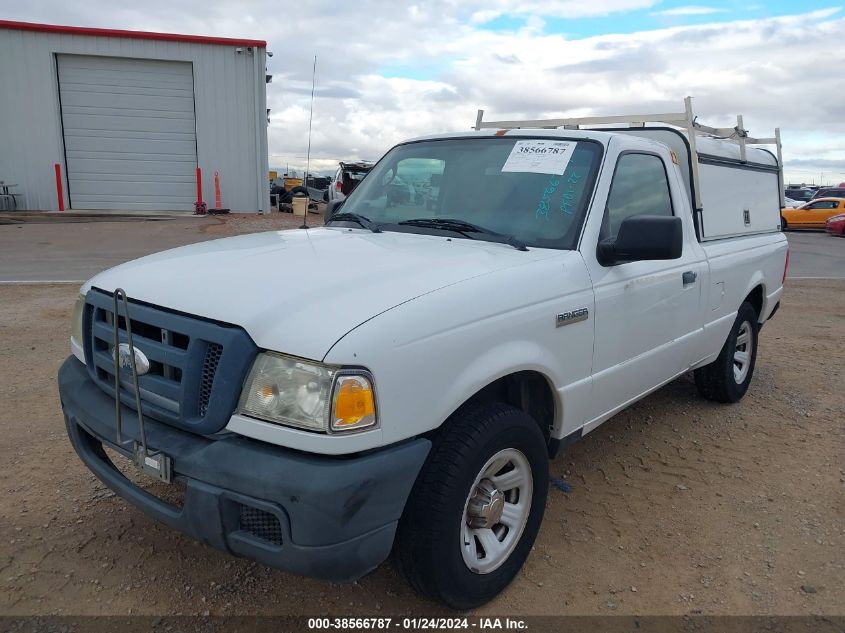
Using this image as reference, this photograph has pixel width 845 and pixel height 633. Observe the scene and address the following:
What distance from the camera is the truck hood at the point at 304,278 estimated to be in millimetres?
2139

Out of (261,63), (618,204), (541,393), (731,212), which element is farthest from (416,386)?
(261,63)

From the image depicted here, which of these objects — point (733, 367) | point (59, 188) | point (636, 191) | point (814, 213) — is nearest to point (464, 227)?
point (636, 191)

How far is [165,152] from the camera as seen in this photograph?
64.5 ft

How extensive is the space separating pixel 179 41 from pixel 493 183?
1831 centimetres

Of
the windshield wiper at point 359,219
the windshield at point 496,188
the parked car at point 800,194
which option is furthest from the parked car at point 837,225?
the windshield wiper at point 359,219

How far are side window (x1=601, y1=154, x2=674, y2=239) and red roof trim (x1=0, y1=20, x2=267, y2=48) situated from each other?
1771cm

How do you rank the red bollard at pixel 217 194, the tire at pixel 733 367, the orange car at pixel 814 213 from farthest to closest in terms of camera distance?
the orange car at pixel 814 213 → the red bollard at pixel 217 194 → the tire at pixel 733 367

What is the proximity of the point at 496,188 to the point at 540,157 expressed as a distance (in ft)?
0.92

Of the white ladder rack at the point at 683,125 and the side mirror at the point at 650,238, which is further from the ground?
the white ladder rack at the point at 683,125

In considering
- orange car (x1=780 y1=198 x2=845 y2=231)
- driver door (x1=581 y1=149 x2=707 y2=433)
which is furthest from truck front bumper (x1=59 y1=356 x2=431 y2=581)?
orange car (x1=780 y1=198 x2=845 y2=231)

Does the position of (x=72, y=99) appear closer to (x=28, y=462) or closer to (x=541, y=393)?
(x=28, y=462)

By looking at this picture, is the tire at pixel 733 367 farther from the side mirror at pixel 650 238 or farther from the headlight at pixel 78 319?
the headlight at pixel 78 319

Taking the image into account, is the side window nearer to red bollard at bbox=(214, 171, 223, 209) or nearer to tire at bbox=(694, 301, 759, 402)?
tire at bbox=(694, 301, 759, 402)

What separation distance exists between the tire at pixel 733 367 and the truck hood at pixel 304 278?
2.60m
